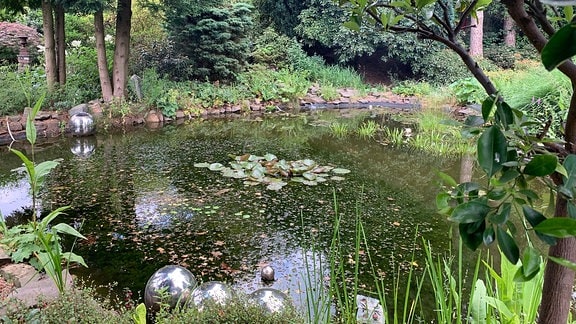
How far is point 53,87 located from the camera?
709 cm

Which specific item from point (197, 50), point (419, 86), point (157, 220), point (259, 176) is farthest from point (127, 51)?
point (419, 86)

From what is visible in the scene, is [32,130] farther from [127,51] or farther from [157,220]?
[127,51]

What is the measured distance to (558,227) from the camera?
0.50 metres

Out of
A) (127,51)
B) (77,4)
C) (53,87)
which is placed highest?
(77,4)

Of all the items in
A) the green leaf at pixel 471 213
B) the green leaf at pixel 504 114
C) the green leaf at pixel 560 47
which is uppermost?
the green leaf at pixel 560 47

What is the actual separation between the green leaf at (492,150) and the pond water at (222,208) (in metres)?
1.00

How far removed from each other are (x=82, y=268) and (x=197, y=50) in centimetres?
686

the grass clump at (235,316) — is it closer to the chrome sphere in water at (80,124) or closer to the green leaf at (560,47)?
the green leaf at (560,47)

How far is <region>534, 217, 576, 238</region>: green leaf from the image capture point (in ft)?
1.60

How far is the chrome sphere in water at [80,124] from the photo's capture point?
6316 millimetres

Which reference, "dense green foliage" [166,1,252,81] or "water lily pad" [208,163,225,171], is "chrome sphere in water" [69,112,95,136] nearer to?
"water lily pad" [208,163,225,171]

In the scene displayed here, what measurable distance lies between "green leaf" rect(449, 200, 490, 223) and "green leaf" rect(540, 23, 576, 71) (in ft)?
0.67

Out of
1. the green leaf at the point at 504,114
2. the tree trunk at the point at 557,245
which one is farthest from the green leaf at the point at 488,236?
the tree trunk at the point at 557,245

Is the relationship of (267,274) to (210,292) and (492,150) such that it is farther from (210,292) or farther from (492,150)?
(492,150)
